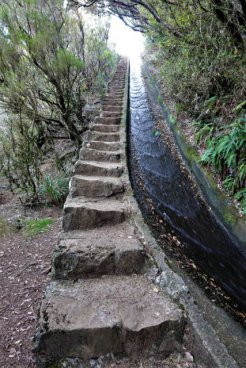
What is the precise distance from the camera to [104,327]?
2.17 meters

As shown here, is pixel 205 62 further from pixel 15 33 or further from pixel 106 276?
pixel 106 276

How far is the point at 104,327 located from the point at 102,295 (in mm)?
384

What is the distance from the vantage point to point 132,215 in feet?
11.8

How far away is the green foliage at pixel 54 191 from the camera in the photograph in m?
5.20

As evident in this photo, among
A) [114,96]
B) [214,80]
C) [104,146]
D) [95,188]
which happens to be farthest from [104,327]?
[114,96]

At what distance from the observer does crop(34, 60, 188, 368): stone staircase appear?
2148 mm

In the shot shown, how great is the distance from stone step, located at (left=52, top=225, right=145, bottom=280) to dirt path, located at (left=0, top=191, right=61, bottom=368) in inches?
24.1

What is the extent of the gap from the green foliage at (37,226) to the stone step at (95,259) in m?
1.53

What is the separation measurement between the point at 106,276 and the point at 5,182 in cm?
567

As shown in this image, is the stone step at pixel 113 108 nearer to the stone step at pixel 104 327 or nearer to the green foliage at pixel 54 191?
the green foliage at pixel 54 191

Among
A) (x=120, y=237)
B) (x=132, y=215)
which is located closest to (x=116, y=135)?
(x=132, y=215)

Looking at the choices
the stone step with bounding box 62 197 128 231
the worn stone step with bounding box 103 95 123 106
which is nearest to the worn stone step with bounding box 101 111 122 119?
the worn stone step with bounding box 103 95 123 106

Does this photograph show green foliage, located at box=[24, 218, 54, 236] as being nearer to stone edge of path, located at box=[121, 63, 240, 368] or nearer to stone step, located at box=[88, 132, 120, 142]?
stone edge of path, located at box=[121, 63, 240, 368]

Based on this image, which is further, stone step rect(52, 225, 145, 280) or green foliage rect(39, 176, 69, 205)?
green foliage rect(39, 176, 69, 205)
